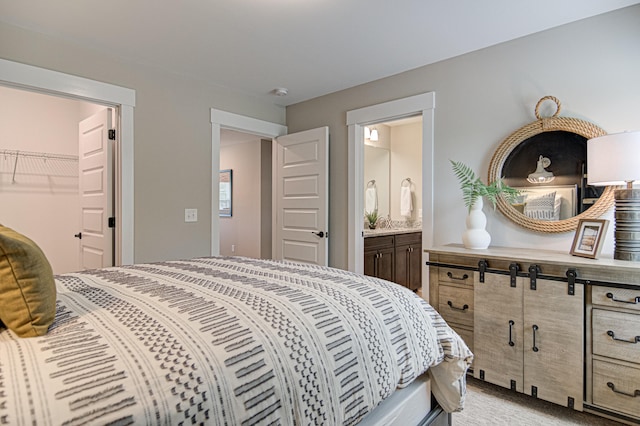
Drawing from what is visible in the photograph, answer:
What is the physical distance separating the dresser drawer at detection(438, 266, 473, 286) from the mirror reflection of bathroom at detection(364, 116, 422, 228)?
2691 mm

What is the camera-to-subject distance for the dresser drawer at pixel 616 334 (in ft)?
5.73

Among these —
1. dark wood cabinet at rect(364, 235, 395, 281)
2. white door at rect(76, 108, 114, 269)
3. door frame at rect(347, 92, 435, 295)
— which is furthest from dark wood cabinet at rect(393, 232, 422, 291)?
white door at rect(76, 108, 114, 269)

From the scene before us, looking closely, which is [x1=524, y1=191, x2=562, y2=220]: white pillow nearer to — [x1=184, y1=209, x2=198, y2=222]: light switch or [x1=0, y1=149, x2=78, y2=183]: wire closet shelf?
[x1=184, y1=209, x2=198, y2=222]: light switch

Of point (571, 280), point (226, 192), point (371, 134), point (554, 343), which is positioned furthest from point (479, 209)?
point (226, 192)

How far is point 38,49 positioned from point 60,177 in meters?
1.78

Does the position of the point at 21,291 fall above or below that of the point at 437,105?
below

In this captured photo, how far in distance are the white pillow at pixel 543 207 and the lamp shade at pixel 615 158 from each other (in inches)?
15.8

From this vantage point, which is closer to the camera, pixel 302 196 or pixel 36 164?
pixel 36 164

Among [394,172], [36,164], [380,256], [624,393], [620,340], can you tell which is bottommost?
[624,393]

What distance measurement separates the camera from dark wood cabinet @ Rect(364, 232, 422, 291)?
3.97m

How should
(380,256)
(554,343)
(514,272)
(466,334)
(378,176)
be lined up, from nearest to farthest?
1. (554,343)
2. (514,272)
3. (466,334)
4. (380,256)
5. (378,176)

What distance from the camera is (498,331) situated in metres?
2.17

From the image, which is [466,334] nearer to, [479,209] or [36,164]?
[479,209]

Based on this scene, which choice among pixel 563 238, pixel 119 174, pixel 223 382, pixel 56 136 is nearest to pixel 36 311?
pixel 223 382
